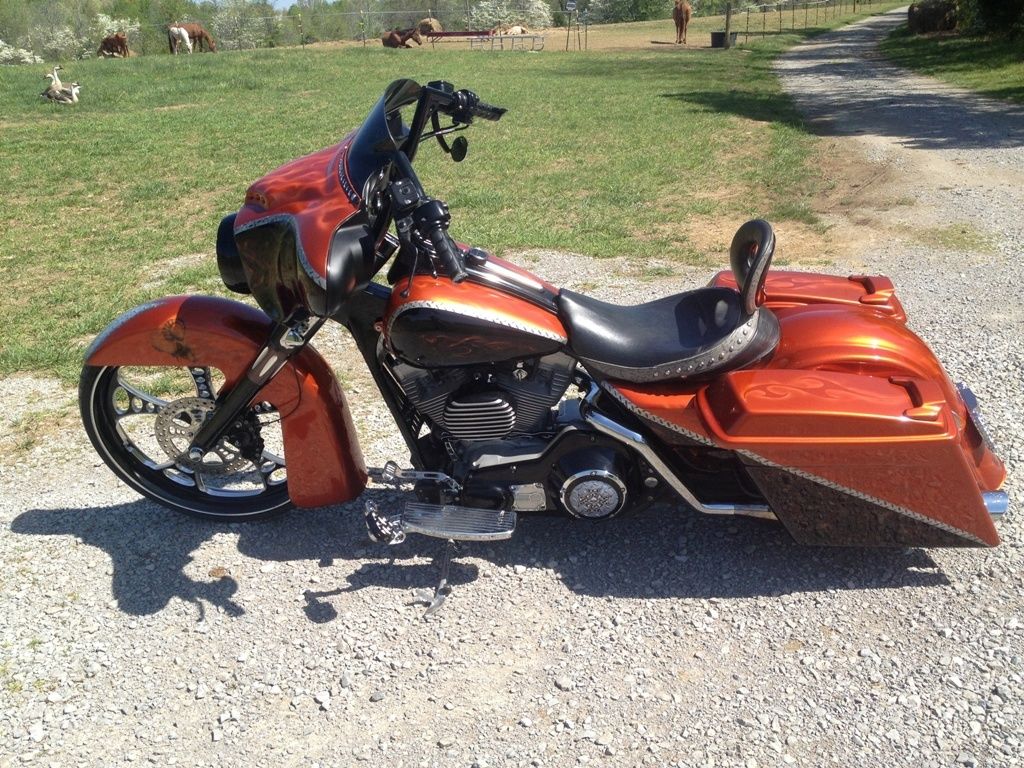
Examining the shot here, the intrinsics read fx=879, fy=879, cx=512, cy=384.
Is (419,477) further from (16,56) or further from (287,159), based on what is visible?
(16,56)

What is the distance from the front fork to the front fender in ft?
0.17

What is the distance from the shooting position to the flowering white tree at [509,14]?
3956 cm

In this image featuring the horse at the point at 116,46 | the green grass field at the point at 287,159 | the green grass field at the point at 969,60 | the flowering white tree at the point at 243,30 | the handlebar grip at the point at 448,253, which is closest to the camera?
the handlebar grip at the point at 448,253

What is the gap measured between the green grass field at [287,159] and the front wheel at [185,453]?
2.06 m

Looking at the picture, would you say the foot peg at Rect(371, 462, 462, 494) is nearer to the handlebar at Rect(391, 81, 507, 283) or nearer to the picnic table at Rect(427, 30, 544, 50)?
the handlebar at Rect(391, 81, 507, 283)

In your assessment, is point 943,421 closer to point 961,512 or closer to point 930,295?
point 961,512

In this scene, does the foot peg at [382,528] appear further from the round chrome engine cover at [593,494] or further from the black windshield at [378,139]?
the black windshield at [378,139]

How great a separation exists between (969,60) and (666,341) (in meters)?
21.5

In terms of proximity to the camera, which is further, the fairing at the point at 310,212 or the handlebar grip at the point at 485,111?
the handlebar grip at the point at 485,111

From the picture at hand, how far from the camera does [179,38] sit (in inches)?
1164

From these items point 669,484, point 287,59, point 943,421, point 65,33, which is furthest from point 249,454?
point 65,33

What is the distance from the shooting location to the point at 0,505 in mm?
4016

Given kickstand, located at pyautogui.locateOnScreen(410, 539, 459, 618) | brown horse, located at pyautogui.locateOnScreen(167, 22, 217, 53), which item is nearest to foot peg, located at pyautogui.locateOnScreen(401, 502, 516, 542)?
kickstand, located at pyautogui.locateOnScreen(410, 539, 459, 618)

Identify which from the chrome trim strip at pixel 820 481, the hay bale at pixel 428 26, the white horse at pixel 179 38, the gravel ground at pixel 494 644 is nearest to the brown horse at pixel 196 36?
the white horse at pixel 179 38
